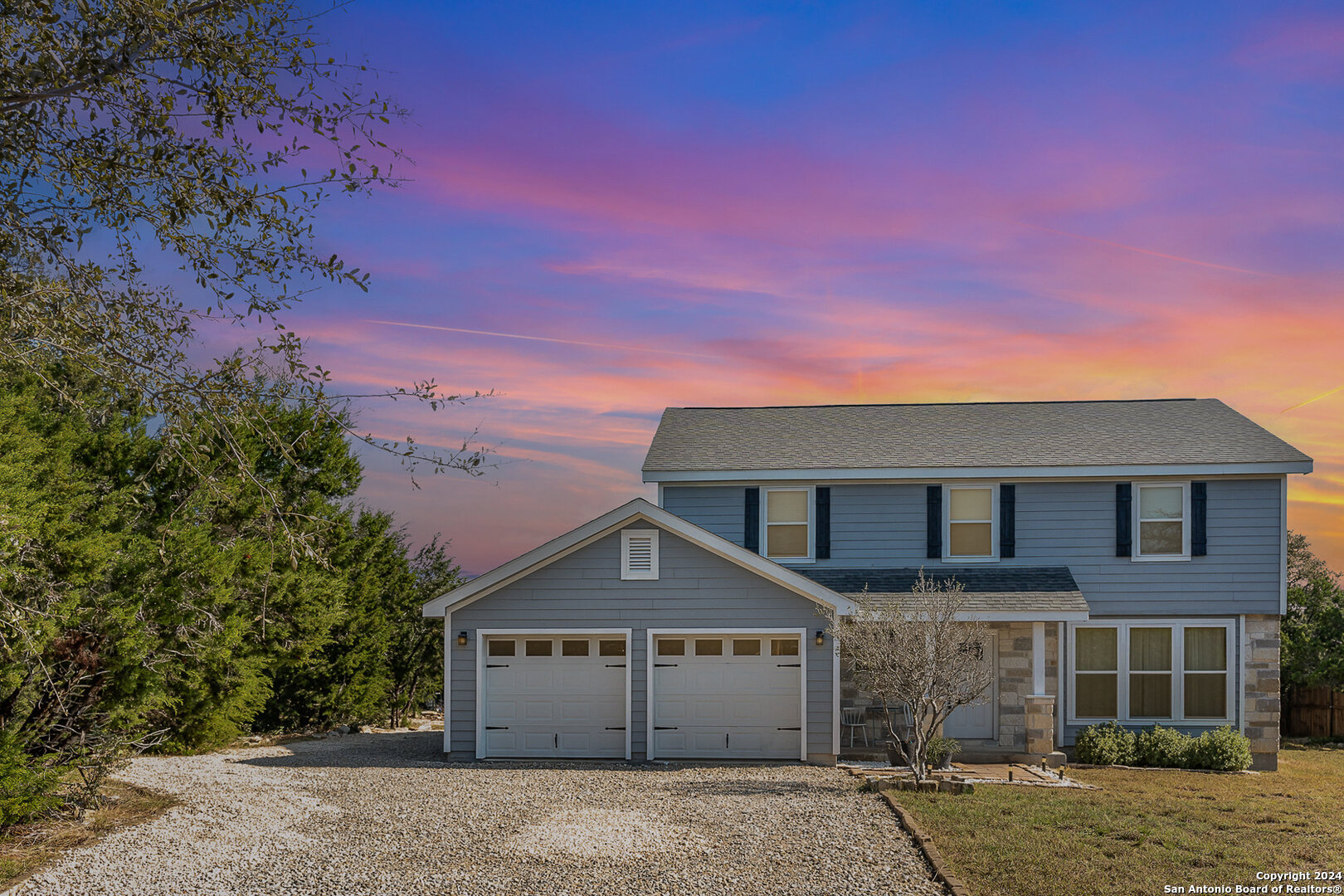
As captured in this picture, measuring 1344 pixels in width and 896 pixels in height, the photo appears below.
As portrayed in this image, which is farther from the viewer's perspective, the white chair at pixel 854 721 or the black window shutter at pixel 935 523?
the black window shutter at pixel 935 523

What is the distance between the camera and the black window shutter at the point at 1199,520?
60.8 ft

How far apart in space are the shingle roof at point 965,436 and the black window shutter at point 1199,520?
545mm

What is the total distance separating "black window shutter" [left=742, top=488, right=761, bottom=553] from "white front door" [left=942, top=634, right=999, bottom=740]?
444 cm

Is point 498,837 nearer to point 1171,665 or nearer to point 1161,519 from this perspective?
point 1171,665

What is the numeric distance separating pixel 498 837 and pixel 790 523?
401 inches

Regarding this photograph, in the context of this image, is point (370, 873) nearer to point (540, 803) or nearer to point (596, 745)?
point (540, 803)

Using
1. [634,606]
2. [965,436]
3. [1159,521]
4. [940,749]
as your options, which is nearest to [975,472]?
[965,436]

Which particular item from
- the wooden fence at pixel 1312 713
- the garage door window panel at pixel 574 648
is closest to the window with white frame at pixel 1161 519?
the wooden fence at pixel 1312 713

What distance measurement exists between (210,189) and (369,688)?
15596mm

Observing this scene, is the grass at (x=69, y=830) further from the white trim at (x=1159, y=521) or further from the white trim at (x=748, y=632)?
the white trim at (x=1159, y=521)

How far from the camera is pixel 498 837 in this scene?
34.5ft

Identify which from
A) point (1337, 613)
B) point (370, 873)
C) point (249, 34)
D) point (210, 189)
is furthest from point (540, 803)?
point (1337, 613)

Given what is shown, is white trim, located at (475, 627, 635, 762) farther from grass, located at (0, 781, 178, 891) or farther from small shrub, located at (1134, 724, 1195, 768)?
small shrub, located at (1134, 724, 1195, 768)

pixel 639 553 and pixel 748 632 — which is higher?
pixel 639 553
